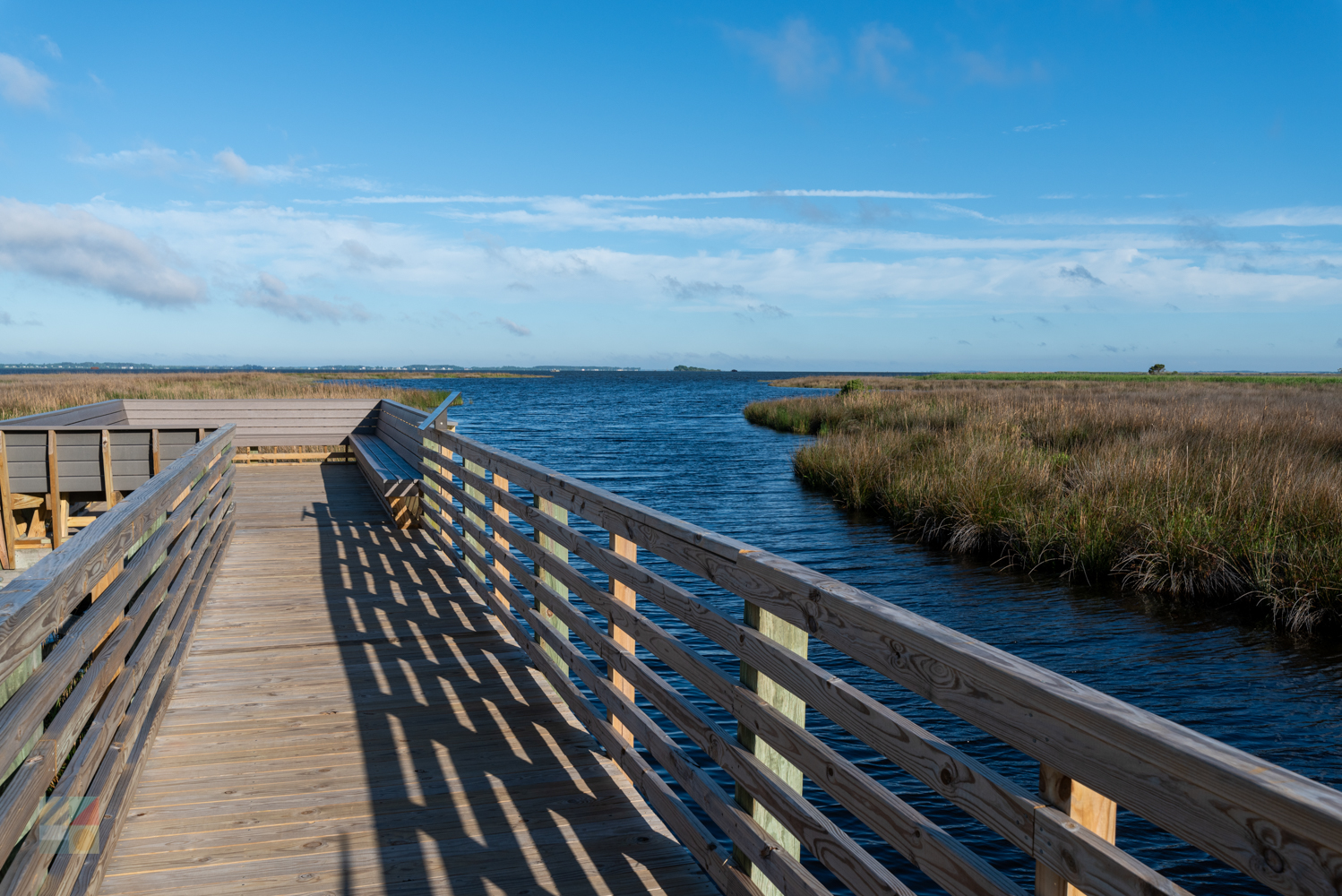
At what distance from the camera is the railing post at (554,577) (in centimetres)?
433

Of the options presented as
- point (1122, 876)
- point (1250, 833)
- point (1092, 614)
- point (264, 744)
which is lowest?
point (1092, 614)

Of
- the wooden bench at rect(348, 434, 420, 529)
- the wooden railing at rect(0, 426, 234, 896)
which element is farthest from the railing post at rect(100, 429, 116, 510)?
the wooden railing at rect(0, 426, 234, 896)

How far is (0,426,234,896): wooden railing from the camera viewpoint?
6.39 ft

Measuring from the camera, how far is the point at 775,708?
242 centimetres

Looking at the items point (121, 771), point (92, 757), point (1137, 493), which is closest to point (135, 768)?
point (121, 771)

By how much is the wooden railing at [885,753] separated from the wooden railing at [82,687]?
65.4 inches

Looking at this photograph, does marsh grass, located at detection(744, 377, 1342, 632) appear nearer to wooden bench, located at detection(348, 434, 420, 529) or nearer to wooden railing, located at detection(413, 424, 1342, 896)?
wooden bench, located at detection(348, 434, 420, 529)

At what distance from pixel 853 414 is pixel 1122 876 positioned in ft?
77.4

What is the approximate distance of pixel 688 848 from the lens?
9.49 ft

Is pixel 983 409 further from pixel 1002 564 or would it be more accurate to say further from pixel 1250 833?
pixel 1250 833

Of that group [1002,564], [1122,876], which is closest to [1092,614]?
[1002,564]

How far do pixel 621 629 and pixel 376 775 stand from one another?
1128mm

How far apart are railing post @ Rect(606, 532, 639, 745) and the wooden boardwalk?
0.18 m

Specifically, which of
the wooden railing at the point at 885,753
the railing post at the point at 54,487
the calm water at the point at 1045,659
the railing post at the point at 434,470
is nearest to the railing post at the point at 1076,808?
the wooden railing at the point at 885,753
